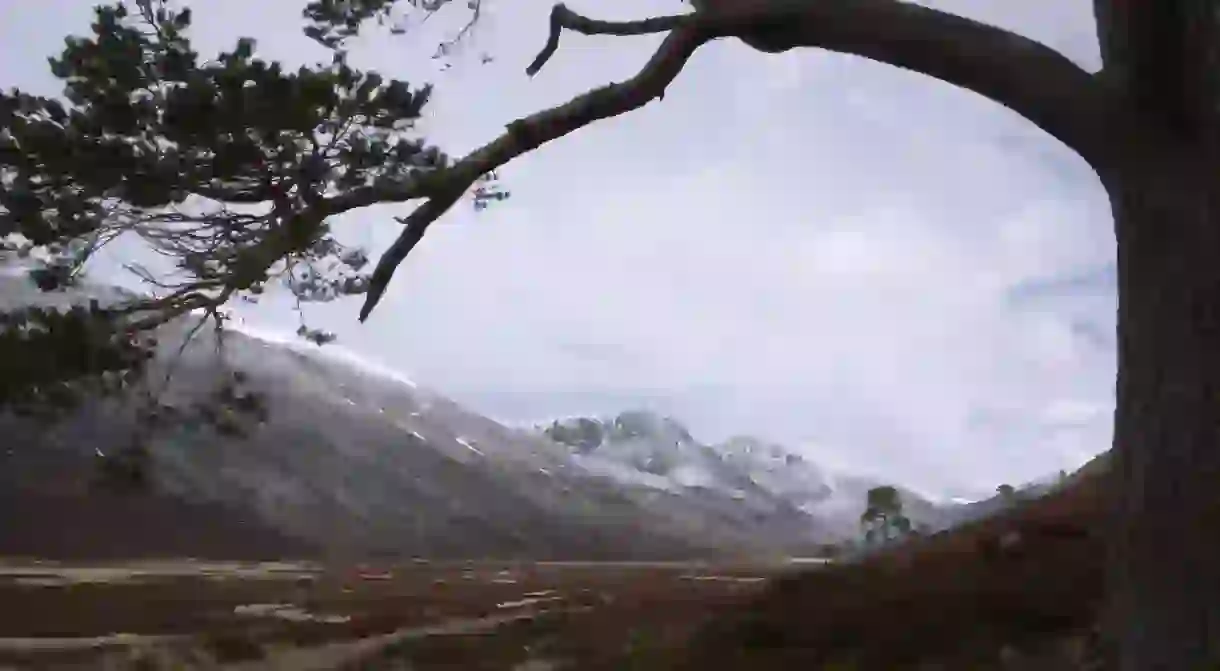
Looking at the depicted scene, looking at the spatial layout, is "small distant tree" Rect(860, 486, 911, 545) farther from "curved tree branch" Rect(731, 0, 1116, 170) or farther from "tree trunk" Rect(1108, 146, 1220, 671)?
"tree trunk" Rect(1108, 146, 1220, 671)

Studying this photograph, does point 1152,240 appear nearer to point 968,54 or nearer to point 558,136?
point 968,54

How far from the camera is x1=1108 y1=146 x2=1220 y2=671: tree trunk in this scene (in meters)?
3.35

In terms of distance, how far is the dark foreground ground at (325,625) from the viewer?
14.0 metres

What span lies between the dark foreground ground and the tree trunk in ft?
16.2

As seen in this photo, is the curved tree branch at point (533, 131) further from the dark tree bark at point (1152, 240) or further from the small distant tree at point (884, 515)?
the small distant tree at point (884, 515)


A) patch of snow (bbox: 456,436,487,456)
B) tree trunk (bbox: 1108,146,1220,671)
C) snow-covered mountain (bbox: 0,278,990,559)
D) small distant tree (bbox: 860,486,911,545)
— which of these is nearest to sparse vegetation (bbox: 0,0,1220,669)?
tree trunk (bbox: 1108,146,1220,671)

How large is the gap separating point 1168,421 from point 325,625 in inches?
983

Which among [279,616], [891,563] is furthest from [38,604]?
[891,563]

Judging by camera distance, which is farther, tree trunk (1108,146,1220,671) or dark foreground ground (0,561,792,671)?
dark foreground ground (0,561,792,671)

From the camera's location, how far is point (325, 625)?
26.0 meters

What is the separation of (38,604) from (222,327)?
33.0 m

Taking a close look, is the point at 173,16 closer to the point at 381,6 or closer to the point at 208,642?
the point at 381,6

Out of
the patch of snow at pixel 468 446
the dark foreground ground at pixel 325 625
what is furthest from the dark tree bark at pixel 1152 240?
the patch of snow at pixel 468 446

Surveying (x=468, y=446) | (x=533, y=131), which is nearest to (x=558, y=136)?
(x=533, y=131)
